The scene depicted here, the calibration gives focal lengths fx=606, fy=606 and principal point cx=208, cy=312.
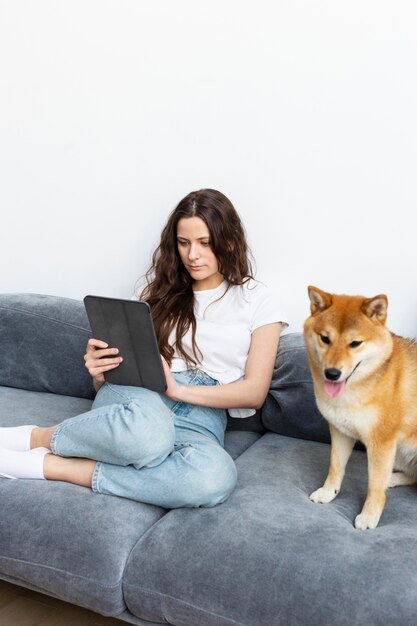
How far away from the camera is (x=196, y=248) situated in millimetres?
2070

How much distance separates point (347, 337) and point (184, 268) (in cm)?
87

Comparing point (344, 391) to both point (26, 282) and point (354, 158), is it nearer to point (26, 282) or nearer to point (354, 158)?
point (354, 158)

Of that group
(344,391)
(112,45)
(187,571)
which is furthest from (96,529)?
(112,45)

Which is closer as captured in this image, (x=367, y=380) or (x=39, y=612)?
(x=367, y=380)

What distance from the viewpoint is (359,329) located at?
152cm

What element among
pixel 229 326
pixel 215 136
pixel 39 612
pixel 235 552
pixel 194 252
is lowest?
pixel 39 612

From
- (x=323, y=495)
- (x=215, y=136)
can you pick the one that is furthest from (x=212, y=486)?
(x=215, y=136)

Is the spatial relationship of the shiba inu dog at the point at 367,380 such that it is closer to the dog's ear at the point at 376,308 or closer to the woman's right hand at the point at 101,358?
the dog's ear at the point at 376,308

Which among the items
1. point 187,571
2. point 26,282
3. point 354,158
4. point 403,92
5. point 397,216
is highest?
point 403,92

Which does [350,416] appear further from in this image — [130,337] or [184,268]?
[184,268]

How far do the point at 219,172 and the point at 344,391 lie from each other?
3.77 ft

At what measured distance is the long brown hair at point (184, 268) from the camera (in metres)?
2.10

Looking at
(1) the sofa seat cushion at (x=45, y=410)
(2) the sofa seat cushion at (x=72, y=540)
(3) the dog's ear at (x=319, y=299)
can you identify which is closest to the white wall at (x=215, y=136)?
(1) the sofa seat cushion at (x=45, y=410)

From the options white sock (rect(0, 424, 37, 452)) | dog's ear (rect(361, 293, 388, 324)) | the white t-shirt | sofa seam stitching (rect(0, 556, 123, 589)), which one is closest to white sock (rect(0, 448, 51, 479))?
white sock (rect(0, 424, 37, 452))
